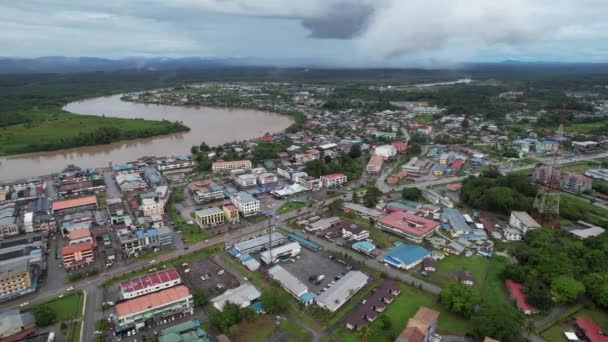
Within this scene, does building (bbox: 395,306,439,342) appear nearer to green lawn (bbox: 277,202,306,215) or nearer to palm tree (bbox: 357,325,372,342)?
palm tree (bbox: 357,325,372,342)

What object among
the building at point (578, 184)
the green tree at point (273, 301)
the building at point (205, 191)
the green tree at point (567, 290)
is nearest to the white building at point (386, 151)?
the building at point (578, 184)

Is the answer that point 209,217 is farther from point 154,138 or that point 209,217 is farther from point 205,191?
point 154,138

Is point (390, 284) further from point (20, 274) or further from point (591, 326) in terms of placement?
point (20, 274)

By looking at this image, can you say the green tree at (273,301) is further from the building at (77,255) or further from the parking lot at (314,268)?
the building at (77,255)

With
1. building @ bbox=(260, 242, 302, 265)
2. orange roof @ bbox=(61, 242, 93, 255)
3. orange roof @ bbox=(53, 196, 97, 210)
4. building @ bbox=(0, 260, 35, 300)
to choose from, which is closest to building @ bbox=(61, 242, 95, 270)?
orange roof @ bbox=(61, 242, 93, 255)

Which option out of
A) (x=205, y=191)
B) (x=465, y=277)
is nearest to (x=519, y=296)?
(x=465, y=277)

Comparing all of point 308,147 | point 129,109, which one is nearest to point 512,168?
point 308,147
